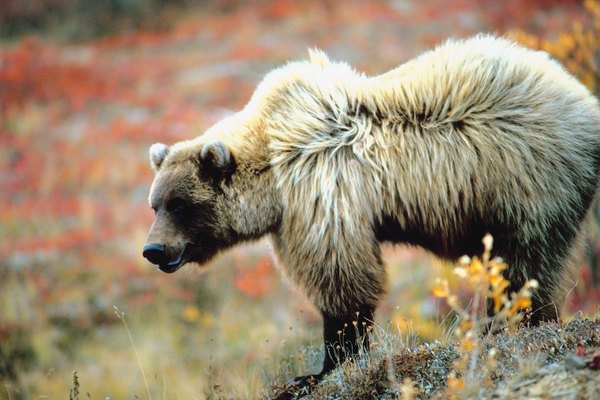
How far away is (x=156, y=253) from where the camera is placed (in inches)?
241

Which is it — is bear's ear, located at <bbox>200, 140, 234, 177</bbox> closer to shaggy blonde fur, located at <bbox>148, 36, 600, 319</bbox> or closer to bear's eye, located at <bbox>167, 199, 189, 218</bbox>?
shaggy blonde fur, located at <bbox>148, 36, 600, 319</bbox>

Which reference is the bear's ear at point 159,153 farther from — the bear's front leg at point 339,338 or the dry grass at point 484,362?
the dry grass at point 484,362

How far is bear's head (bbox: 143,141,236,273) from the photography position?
6.19m

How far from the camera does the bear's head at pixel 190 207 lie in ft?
20.3

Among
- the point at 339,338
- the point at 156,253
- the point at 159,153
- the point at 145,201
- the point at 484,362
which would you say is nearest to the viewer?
the point at 484,362

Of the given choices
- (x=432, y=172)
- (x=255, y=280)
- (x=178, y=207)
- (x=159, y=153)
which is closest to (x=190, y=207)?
(x=178, y=207)

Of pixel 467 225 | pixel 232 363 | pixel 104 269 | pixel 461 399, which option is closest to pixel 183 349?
pixel 232 363

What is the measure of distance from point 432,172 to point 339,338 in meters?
1.50

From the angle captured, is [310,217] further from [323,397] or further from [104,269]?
A: [104,269]

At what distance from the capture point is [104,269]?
15461 millimetres

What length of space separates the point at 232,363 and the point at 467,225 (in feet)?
25.6

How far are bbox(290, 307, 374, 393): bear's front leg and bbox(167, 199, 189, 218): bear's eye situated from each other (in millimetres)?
1458

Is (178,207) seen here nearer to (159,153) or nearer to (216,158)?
(216,158)

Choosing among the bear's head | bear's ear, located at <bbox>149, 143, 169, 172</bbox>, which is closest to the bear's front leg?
the bear's head
